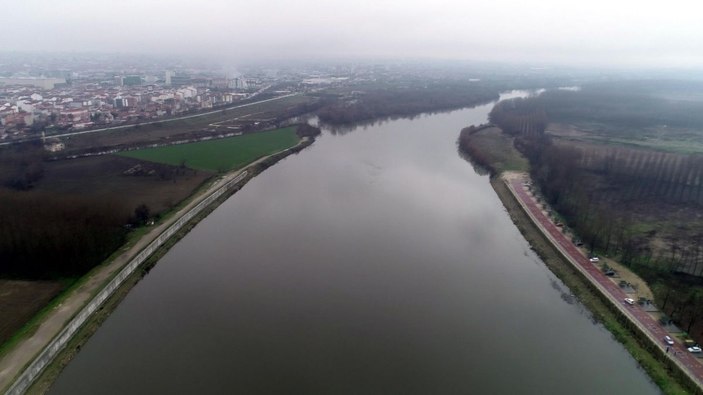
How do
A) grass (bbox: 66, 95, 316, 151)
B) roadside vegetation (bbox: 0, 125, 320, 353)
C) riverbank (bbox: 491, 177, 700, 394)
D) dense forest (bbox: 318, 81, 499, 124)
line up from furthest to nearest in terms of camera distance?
dense forest (bbox: 318, 81, 499, 124)
grass (bbox: 66, 95, 316, 151)
roadside vegetation (bbox: 0, 125, 320, 353)
riverbank (bbox: 491, 177, 700, 394)

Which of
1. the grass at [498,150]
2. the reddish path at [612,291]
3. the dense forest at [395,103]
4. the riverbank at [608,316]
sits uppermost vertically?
the dense forest at [395,103]

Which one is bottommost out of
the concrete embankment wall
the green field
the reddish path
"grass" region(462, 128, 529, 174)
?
the concrete embankment wall

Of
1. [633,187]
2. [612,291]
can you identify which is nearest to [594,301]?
[612,291]

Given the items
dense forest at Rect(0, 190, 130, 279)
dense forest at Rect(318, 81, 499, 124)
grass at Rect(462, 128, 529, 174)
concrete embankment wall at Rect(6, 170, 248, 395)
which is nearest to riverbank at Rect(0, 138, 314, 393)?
concrete embankment wall at Rect(6, 170, 248, 395)

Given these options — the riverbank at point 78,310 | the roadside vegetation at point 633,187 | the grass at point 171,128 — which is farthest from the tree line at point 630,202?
the grass at point 171,128

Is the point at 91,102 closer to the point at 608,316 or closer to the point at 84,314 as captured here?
the point at 84,314

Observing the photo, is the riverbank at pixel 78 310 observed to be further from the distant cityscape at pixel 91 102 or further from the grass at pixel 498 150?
the distant cityscape at pixel 91 102

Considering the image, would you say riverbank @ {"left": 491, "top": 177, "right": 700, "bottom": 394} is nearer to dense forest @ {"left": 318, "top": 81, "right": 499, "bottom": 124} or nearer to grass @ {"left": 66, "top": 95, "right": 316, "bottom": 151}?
grass @ {"left": 66, "top": 95, "right": 316, "bottom": 151}
